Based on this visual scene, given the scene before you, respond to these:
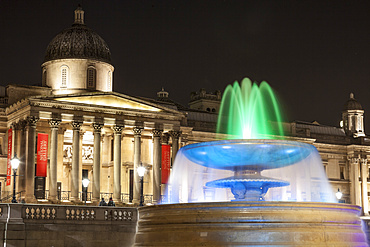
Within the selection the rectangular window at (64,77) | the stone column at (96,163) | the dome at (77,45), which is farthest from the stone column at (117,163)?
the dome at (77,45)

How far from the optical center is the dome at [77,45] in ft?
188

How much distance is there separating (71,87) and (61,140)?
18.3 ft

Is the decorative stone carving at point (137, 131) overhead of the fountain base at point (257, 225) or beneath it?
overhead

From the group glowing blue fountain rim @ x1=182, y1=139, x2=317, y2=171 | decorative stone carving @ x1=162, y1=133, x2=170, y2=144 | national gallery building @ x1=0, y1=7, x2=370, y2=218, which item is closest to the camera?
glowing blue fountain rim @ x1=182, y1=139, x2=317, y2=171

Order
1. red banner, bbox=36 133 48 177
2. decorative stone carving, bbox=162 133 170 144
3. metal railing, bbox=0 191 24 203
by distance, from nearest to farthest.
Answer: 1. metal railing, bbox=0 191 24 203
2. red banner, bbox=36 133 48 177
3. decorative stone carving, bbox=162 133 170 144

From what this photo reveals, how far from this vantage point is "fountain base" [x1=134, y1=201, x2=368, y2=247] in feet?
61.6

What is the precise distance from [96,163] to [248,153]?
2870 centimetres

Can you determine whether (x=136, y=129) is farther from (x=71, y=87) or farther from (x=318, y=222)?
(x=318, y=222)

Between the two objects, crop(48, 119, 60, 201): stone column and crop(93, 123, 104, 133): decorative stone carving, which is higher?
crop(93, 123, 104, 133): decorative stone carving

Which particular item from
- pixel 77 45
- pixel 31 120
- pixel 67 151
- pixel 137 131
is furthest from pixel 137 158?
pixel 77 45

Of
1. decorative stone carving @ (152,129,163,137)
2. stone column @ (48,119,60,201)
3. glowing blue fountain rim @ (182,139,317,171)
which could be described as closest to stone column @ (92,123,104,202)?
stone column @ (48,119,60,201)

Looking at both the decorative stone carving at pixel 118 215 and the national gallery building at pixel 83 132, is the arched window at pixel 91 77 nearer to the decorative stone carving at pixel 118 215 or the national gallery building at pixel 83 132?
the national gallery building at pixel 83 132

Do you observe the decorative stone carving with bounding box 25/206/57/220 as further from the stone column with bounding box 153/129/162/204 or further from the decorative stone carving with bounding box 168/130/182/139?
the decorative stone carving with bounding box 168/130/182/139

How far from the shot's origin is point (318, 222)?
19375mm
